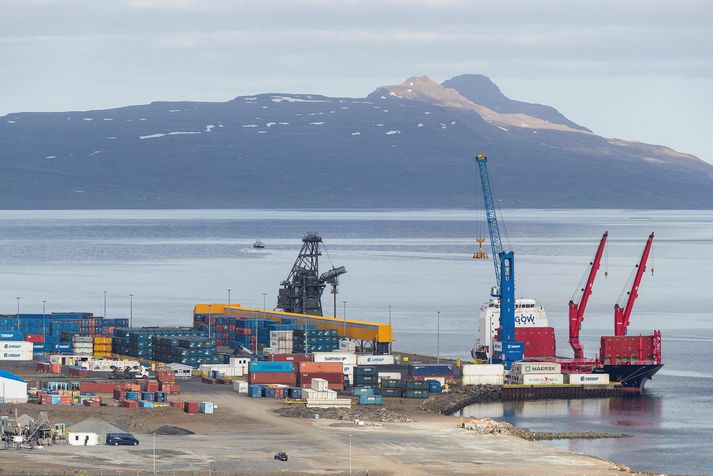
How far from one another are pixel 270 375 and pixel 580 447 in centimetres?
2046

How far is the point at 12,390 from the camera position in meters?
79.8

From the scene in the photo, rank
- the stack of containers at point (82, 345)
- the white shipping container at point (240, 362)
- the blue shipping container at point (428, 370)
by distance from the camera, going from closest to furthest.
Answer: the blue shipping container at point (428, 370), the white shipping container at point (240, 362), the stack of containers at point (82, 345)

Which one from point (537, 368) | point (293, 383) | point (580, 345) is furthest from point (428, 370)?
point (580, 345)

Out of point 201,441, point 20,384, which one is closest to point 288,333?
point 20,384

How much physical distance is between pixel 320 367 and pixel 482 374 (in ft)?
34.9

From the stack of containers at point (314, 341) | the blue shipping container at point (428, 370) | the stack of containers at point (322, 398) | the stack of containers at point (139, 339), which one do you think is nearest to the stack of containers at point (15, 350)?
the stack of containers at point (139, 339)

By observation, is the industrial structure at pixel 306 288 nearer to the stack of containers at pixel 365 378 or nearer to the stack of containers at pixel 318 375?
the stack of containers at pixel 365 378

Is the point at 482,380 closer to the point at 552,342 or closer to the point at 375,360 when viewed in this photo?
the point at 375,360

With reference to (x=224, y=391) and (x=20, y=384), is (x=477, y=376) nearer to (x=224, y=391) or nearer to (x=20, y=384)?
(x=224, y=391)

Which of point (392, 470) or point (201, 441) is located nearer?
point (392, 470)

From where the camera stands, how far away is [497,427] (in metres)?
76.9

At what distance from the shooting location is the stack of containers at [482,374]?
94.4 m

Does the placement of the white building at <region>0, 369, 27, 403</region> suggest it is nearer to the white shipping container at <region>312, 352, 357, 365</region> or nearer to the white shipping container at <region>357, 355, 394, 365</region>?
the white shipping container at <region>312, 352, 357, 365</region>

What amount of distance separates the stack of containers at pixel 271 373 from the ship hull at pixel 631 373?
19709 millimetres
